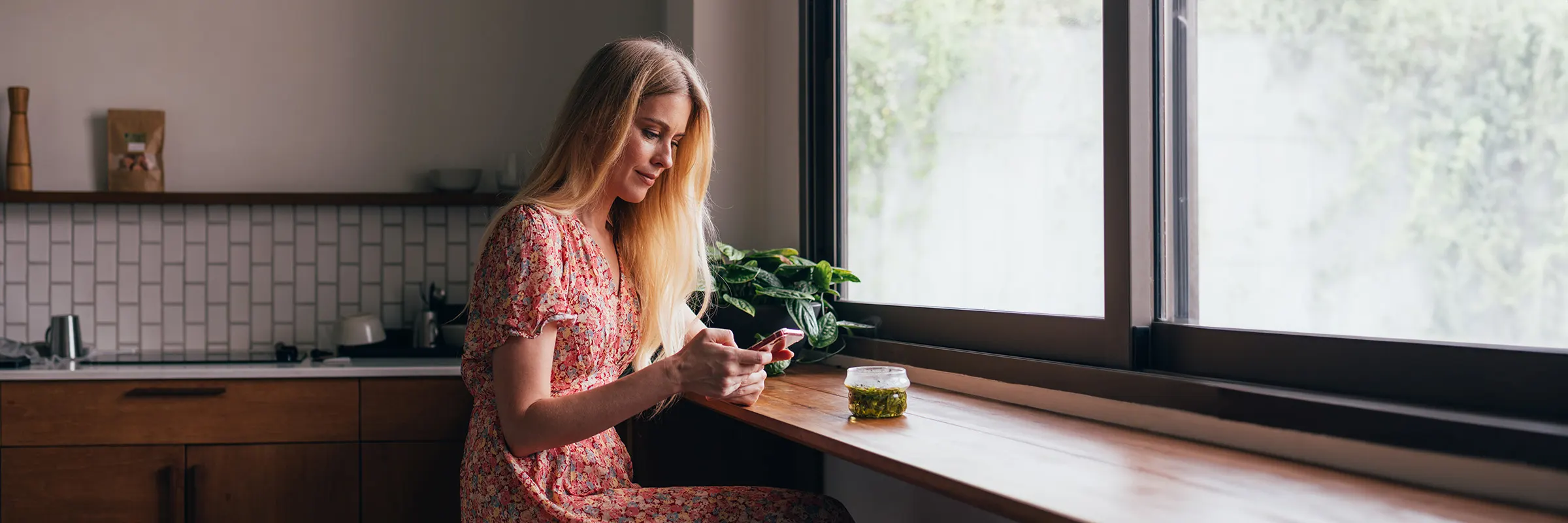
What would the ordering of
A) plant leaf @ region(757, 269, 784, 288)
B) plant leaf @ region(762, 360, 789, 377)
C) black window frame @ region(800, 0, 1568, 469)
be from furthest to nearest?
plant leaf @ region(757, 269, 784, 288), plant leaf @ region(762, 360, 789, 377), black window frame @ region(800, 0, 1568, 469)

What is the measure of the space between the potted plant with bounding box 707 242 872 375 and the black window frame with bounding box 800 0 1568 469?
0.48ft

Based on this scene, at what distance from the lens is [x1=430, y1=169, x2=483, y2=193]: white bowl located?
120 inches

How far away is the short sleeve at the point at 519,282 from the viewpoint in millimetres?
1306

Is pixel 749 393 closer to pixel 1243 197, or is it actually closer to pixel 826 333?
pixel 826 333

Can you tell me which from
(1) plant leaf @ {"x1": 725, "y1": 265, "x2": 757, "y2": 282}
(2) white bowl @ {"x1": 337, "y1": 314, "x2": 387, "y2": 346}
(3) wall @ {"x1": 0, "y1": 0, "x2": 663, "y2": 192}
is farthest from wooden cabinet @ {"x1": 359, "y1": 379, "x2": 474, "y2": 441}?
(1) plant leaf @ {"x1": 725, "y1": 265, "x2": 757, "y2": 282}

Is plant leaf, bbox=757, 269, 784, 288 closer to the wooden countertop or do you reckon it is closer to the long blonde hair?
the long blonde hair

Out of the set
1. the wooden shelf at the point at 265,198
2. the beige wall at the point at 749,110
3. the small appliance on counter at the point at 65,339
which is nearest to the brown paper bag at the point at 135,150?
the wooden shelf at the point at 265,198

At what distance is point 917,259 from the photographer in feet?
7.05

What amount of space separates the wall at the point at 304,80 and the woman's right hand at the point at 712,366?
208cm

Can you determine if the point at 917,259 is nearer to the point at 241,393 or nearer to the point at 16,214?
the point at 241,393

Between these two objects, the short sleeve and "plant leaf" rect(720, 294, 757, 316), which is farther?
"plant leaf" rect(720, 294, 757, 316)

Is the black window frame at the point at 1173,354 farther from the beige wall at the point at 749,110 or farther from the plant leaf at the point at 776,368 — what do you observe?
the beige wall at the point at 749,110

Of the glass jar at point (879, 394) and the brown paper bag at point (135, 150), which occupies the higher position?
the brown paper bag at point (135, 150)

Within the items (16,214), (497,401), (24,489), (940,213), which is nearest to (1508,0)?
(940,213)
